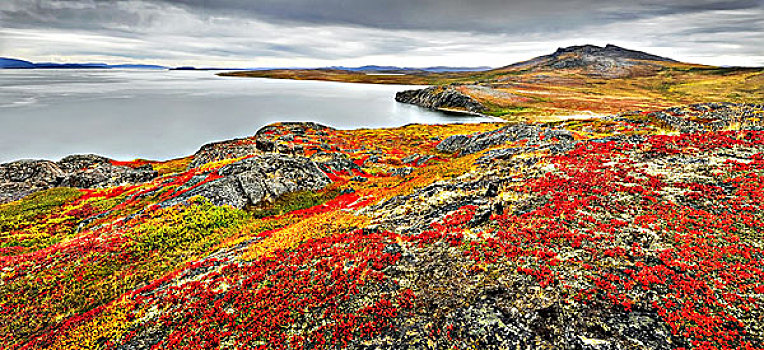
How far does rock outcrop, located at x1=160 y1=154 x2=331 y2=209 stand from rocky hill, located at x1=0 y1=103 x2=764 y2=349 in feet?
1.37

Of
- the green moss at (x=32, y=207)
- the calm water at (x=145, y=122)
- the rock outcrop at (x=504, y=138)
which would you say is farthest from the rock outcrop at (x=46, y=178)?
the rock outcrop at (x=504, y=138)

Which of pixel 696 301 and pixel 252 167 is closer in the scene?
pixel 696 301

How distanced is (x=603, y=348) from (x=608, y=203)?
13.2 metres

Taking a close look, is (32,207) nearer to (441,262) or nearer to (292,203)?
(292,203)

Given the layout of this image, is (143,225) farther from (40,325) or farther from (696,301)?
→ (696,301)

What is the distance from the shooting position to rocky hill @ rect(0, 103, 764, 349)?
12805 millimetres

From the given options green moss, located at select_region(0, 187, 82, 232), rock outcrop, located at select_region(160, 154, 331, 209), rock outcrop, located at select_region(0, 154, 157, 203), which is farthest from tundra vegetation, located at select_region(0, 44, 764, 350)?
rock outcrop, located at select_region(0, 154, 157, 203)

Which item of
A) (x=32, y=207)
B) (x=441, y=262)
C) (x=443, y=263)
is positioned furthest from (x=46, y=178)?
(x=443, y=263)

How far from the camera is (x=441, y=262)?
17.5m

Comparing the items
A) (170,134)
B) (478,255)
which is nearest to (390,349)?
(478,255)

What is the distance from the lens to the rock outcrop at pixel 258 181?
3531 centimetres

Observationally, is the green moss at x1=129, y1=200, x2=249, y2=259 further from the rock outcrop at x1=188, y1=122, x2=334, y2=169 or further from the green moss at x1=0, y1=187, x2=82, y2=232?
the rock outcrop at x1=188, y1=122, x2=334, y2=169

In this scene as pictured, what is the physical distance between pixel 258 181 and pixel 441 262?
2865cm

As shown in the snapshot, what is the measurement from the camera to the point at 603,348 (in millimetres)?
11195
